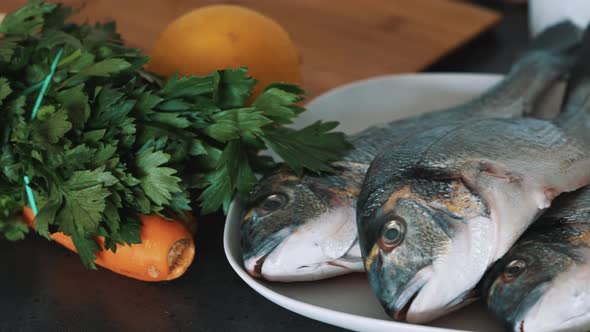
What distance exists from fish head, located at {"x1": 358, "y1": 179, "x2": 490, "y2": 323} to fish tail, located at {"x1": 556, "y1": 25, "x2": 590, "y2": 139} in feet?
0.96

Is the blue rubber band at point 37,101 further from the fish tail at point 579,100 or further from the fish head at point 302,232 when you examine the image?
the fish tail at point 579,100

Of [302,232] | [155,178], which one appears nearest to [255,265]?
[302,232]

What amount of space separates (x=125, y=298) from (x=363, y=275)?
35 cm

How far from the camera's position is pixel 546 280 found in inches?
30.9

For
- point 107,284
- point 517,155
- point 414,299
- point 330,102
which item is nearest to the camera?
point 414,299

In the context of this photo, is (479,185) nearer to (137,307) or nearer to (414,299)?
(414,299)

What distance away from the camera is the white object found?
1.51 metres

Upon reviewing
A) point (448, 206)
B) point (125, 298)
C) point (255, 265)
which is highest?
point (448, 206)

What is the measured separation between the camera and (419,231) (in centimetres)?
83

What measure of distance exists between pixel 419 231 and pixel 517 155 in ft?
0.69

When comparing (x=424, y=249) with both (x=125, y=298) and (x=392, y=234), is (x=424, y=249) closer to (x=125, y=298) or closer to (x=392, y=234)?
(x=392, y=234)

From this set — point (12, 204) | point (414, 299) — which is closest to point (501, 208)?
point (414, 299)

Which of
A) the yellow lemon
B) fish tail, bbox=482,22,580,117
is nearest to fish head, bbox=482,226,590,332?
fish tail, bbox=482,22,580,117

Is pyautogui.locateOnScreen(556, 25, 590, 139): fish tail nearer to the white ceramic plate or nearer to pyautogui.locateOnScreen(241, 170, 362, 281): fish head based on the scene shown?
the white ceramic plate
